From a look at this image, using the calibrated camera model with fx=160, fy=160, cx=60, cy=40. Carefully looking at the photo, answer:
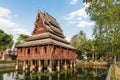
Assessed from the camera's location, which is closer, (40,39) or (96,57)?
(40,39)

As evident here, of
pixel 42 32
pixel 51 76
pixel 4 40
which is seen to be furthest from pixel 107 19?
pixel 4 40

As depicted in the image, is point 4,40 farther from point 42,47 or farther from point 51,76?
point 51,76

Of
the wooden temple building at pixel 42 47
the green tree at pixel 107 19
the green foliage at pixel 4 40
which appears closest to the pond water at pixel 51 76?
the wooden temple building at pixel 42 47

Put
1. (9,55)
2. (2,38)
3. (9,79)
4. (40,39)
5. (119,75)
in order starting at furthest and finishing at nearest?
1. (9,55)
2. (2,38)
3. (40,39)
4. (9,79)
5. (119,75)

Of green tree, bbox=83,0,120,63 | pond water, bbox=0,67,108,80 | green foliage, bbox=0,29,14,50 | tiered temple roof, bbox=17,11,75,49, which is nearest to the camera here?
green tree, bbox=83,0,120,63

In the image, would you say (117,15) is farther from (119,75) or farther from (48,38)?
(48,38)

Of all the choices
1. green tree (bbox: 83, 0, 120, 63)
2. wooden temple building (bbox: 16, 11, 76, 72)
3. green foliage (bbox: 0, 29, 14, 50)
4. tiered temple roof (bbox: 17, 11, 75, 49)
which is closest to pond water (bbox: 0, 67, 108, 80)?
wooden temple building (bbox: 16, 11, 76, 72)

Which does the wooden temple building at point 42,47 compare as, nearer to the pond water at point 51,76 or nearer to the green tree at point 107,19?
the pond water at point 51,76

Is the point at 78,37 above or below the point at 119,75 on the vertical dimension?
above

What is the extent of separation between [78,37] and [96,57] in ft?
50.7

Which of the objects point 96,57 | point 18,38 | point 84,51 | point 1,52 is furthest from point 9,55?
point 96,57

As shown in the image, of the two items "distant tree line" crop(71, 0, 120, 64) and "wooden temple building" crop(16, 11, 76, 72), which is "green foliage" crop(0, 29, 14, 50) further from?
"distant tree line" crop(71, 0, 120, 64)

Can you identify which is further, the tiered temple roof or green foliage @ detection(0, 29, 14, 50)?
green foliage @ detection(0, 29, 14, 50)

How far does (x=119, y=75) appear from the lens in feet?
56.5
